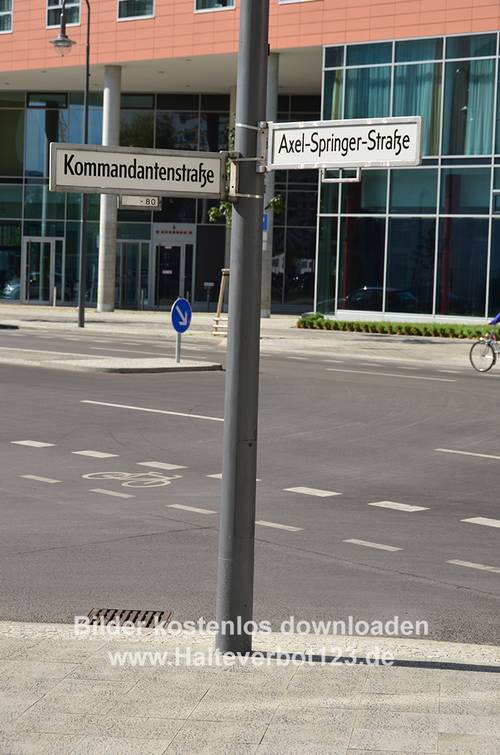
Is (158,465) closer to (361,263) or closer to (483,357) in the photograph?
(483,357)

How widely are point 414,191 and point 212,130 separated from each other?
53.7ft

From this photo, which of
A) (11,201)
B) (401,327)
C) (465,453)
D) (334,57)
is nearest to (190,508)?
(465,453)

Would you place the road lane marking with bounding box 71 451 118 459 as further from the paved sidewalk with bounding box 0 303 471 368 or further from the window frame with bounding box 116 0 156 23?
the window frame with bounding box 116 0 156 23

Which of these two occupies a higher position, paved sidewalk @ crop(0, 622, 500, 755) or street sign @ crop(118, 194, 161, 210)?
street sign @ crop(118, 194, 161, 210)

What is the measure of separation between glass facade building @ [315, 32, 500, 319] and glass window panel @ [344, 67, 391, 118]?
0.03m

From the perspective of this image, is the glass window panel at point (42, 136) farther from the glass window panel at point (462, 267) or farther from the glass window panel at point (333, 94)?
the glass window panel at point (462, 267)

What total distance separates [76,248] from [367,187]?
18.0 m

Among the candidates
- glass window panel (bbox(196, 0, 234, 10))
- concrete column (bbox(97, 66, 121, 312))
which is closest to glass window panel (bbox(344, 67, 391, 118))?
glass window panel (bbox(196, 0, 234, 10))

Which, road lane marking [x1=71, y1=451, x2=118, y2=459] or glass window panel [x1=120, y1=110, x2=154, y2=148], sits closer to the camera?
road lane marking [x1=71, y1=451, x2=118, y2=459]

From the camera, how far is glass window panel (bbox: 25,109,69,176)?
55.5 meters

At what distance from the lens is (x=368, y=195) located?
40562 millimetres

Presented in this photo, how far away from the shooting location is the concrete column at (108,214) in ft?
160

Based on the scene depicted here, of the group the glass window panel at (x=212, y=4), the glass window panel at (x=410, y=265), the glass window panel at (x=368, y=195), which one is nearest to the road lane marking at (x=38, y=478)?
the glass window panel at (x=410, y=265)

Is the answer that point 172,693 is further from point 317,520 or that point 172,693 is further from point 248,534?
point 317,520
